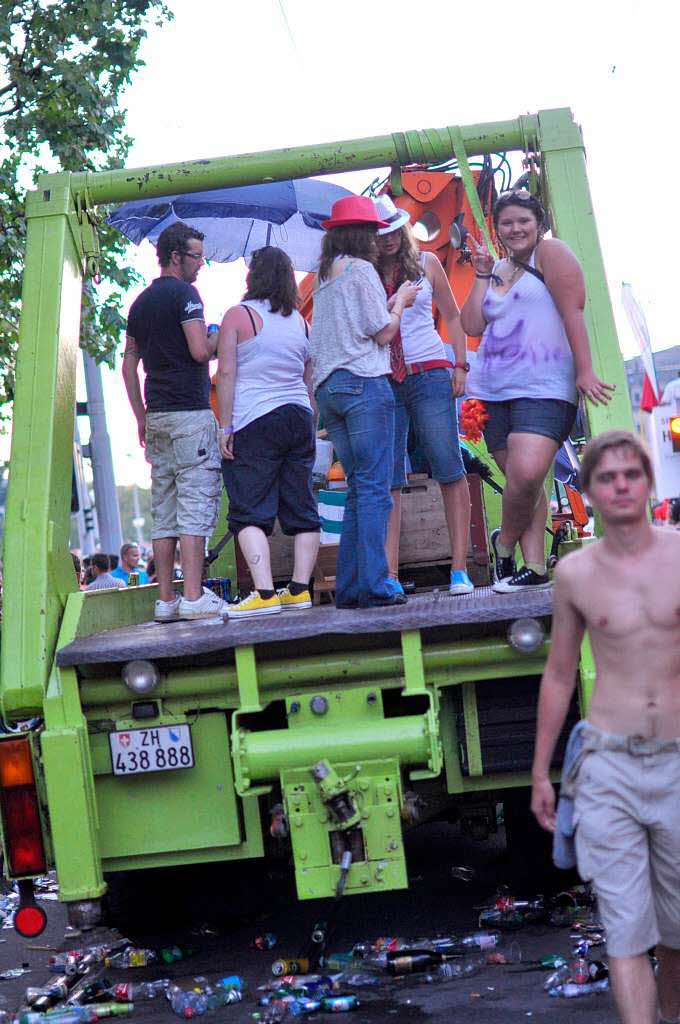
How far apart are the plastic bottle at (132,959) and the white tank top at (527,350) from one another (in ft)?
8.55

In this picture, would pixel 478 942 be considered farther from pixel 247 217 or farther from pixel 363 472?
pixel 247 217

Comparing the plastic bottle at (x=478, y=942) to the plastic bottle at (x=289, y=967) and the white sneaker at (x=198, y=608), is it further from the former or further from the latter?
the white sneaker at (x=198, y=608)

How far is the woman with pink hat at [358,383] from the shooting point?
5.60 metres

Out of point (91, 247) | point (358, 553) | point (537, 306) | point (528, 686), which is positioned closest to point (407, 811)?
point (528, 686)

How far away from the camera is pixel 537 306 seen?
18.5 ft

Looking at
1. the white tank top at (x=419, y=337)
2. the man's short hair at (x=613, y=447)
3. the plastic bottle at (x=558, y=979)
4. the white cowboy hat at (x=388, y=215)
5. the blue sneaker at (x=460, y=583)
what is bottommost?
the plastic bottle at (x=558, y=979)

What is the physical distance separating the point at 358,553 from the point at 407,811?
1.09 metres

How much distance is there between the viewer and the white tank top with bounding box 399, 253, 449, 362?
6.13 metres

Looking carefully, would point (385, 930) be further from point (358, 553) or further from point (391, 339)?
point (391, 339)

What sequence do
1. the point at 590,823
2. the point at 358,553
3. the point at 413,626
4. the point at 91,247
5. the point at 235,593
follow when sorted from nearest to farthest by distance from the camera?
the point at 590,823
the point at 413,626
the point at 358,553
the point at 91,247
the point at 235,593

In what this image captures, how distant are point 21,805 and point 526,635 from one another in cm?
178

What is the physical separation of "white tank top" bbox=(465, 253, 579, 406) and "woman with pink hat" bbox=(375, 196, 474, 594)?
13.2 inches

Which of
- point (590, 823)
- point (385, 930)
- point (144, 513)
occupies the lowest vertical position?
point (385, 930)

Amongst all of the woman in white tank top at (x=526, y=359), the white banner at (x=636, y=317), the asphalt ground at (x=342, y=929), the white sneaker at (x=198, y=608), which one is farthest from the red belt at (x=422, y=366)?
the white banner at (x=636, y=317)
